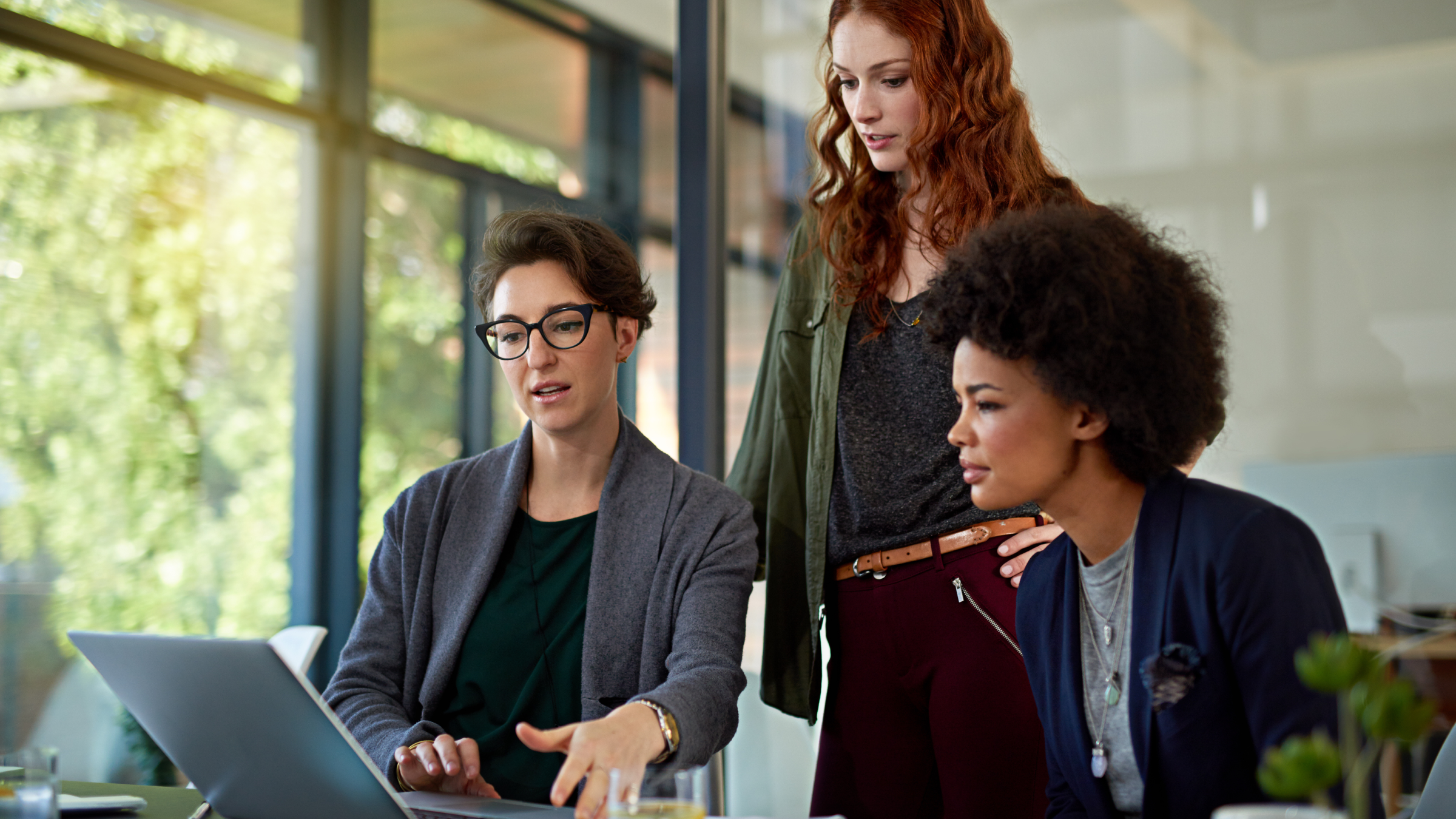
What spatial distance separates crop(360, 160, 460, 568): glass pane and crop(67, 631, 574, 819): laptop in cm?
357

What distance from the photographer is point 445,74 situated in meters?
5.29

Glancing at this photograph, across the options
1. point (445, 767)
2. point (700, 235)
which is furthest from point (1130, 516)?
point (700, 235)

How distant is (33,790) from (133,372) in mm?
3229

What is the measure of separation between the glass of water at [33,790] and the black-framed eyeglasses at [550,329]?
0.77 meters

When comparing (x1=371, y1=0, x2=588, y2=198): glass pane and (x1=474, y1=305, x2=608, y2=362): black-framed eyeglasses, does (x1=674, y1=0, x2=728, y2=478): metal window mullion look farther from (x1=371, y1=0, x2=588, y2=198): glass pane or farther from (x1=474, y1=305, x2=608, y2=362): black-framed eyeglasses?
(x1=371, y1=0, x2=588, y2=198): glass pane

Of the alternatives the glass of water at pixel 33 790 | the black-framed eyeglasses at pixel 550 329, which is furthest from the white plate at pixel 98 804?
the black-framed eyeglasses at pixel 550 329

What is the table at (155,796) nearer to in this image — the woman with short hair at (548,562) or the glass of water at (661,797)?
the woman with short hair at (548,562)

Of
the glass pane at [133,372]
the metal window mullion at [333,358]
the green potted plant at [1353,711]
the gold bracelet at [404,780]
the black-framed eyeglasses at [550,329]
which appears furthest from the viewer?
the metal window mullion at [333,358]

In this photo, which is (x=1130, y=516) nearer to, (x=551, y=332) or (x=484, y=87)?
(x=551, y=332)

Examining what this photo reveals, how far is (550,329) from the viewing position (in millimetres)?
1683

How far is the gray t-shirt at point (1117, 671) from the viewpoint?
4.09ft

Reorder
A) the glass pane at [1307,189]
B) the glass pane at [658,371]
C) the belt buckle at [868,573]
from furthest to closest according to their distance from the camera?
the glass pane at [658,371]
the glass pane at [1307,189]
the belt buckle at [868,573]

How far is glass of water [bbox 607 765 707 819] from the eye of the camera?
937 millimetres

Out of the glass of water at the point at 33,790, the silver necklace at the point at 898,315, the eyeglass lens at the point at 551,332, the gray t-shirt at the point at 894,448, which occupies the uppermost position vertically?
the silver necklace at the point at 898,315
